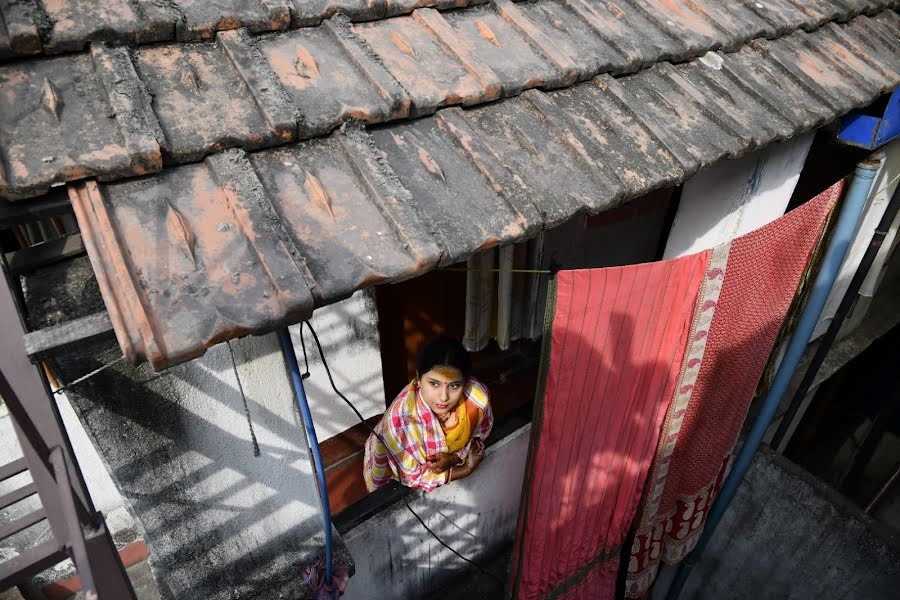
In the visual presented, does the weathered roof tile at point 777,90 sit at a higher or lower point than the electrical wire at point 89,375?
higher

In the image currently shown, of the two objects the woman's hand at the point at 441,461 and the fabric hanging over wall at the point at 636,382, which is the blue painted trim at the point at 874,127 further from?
the woman's hand at the point at 441,461

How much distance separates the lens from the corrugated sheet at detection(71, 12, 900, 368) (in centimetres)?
146

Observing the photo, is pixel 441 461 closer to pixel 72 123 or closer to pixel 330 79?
pixel 330 79

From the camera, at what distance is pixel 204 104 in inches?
→ 69.4

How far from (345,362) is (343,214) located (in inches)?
71.2

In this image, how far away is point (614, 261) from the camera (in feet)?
15.2

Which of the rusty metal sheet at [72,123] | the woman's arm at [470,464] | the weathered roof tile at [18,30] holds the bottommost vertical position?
the woman's arm at [470,464]

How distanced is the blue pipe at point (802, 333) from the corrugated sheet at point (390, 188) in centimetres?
154

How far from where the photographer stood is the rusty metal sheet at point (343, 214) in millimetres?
1600

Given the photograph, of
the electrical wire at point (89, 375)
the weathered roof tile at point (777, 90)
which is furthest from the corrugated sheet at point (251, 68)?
the electrical wire at point (89, 375)

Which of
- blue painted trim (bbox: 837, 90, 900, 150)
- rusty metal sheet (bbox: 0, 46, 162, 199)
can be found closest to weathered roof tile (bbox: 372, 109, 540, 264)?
rusty metal sheet (bbox: 0, 46, 162, 199)

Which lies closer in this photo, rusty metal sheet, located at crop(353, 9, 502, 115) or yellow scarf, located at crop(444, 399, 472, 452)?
rusty metal sheet, located at crop(353, 9, 502, 115)

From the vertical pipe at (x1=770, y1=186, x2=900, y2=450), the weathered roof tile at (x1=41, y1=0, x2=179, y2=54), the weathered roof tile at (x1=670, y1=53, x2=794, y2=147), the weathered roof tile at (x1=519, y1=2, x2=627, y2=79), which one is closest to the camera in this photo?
the weathered roof tile at (x1=41, y1=0, x2=179, y2=54)

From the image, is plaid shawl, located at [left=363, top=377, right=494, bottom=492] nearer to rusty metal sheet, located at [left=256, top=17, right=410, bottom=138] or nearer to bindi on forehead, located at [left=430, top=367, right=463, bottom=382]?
bindi on forehead, located at [left=430, top=367, right=463, bottom=382]
